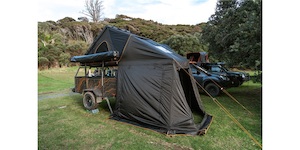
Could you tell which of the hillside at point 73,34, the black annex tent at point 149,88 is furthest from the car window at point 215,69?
the hillside at point 73,34

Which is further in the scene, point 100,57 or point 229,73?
point 229,73

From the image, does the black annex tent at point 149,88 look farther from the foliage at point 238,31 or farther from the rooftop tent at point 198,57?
the rooftop tent at point 198,57

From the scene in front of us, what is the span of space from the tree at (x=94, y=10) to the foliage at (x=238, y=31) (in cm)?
3035

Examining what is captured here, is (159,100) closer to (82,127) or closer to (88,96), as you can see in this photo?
(82,127)

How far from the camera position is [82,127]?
182 inches

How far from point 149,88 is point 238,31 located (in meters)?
4.39

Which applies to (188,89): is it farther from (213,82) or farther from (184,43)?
(184,43)

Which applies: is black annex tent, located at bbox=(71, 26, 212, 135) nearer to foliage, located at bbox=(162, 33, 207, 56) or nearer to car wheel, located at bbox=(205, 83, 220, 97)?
car wheel, located at bbox=(205, 83, 220, 97)

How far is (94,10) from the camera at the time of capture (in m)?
34.9

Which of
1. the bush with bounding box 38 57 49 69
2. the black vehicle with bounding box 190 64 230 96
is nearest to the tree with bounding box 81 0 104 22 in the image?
the bush with bounding box 38 57 49 69

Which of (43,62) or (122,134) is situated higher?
(43,62)

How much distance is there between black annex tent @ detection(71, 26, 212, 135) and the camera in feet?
14.0

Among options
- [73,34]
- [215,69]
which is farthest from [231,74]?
[73,34]
